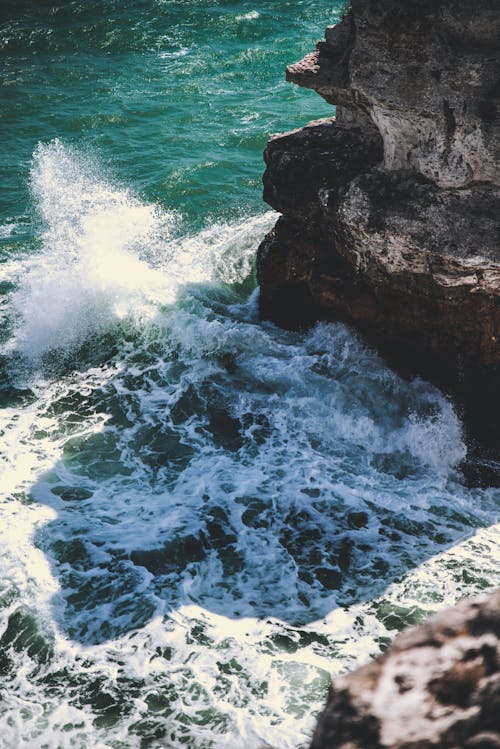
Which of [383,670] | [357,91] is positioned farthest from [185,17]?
[383,670]

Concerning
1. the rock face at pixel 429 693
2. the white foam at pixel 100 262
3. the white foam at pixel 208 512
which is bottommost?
the white foam at pixel 208 512

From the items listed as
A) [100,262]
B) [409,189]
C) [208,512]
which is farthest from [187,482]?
[100,262]

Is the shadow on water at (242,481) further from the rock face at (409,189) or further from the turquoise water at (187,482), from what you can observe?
the rock face at (409,189)

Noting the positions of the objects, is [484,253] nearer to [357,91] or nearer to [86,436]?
[357,91]

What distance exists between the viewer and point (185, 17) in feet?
71.4

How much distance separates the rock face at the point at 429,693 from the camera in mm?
1699

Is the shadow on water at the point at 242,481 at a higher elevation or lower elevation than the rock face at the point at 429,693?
lower

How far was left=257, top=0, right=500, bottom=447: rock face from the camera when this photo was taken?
7402mm

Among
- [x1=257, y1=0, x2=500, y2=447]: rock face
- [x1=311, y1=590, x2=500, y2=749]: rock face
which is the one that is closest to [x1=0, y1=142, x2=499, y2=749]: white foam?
[x1=257, y1=0, x2=500, y2=447]: rock face

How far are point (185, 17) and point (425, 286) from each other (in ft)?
56.4

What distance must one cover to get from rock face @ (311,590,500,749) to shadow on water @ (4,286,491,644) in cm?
481

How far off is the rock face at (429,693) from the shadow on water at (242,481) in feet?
15.8

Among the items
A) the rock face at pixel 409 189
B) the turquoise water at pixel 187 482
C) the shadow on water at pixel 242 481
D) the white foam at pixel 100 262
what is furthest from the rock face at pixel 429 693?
the white foam at pixel 100 262

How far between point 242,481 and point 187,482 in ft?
2.08
